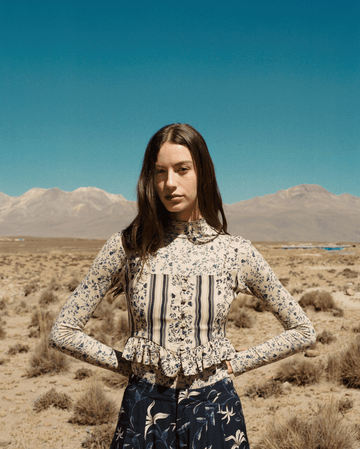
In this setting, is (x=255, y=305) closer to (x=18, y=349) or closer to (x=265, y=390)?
(x=265, y=390)

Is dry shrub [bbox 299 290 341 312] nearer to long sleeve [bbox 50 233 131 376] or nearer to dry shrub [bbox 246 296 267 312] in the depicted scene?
dry shrub [bbox 246 296 267 312]

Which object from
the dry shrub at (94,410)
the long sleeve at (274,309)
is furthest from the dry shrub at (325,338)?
the long sleeve at (274,309)

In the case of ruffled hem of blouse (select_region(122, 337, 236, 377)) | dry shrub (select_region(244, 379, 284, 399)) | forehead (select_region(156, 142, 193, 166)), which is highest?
forehead (select_region(156, 142, 193, 166))

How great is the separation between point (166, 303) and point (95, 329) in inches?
336

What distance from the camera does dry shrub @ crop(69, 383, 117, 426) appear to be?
16.9 feet

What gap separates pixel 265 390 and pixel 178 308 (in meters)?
4.99

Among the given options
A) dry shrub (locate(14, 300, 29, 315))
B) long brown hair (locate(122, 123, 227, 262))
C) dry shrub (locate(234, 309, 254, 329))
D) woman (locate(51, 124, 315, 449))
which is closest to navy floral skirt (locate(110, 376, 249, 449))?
woman (locate(51, 124, 315, 449))

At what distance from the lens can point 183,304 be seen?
5.32 feet

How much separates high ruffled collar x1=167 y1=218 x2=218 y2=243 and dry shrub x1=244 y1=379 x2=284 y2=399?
4.87 m

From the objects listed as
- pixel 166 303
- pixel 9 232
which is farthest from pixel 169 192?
pixel 9 232

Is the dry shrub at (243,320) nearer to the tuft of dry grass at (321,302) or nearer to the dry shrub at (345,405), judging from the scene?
the tuft of dry grass at (321,302)

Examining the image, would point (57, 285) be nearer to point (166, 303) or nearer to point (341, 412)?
point (341, 412)

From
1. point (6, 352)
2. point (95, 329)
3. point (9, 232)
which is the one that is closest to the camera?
point (6, 352)

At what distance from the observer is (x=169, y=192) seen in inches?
68.8
